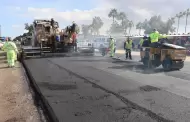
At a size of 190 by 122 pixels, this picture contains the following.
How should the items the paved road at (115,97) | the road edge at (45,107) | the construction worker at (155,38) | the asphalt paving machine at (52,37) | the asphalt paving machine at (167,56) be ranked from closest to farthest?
the paved road at (115,97) < the road edge at (45,107) < the asphalt paving machine at (167,56) < the construction worker at (155,38) < the asphalt paving machine at (52,37)

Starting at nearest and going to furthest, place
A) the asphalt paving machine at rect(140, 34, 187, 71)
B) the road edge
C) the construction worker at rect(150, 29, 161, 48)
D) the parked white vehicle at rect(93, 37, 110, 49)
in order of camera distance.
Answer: the road edge < the asphalt paving machine at rect(140, 34, 187, 71) < the construction worker at rect(150, 29, 161, 48) < the parked white vehicle at rect(93, 37, 110, 49)

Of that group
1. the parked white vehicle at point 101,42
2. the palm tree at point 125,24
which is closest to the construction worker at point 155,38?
the parked white vehicle at point 101,42

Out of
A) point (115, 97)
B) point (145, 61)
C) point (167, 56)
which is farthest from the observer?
point (145, 61)

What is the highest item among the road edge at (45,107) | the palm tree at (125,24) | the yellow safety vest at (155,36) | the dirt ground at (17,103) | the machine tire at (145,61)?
the palm tree at (125,24)

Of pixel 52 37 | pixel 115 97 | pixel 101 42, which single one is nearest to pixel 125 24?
pixel 101 42

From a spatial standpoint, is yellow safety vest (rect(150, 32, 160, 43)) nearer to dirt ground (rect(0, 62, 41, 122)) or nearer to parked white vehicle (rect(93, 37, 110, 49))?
dirt ground (rect(0, 62, 41, 122))

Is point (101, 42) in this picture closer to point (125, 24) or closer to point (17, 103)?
point (17, 103)

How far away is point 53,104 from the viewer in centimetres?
641

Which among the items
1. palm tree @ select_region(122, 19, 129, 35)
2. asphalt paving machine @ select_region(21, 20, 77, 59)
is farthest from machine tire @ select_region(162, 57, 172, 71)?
palm tree @ select_region(122, 19, 129, 35)

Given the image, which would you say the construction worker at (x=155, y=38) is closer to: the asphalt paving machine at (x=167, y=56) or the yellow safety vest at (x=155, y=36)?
the yellow safety vest at (x=155, y=36)

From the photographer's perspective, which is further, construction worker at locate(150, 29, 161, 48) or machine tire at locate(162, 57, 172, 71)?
construction worker at locate(150, 29, 161, 48)

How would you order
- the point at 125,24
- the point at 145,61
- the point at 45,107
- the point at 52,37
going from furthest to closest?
1. the point at 125,24
2. the point at 52,37
3. the point at 145,61
4. the point at 45,107

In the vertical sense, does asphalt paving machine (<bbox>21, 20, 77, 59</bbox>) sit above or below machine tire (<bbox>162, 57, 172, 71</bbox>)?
above

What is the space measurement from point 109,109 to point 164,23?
68021 mm
